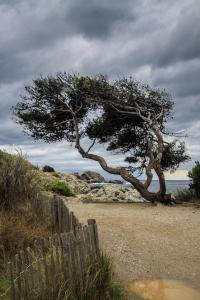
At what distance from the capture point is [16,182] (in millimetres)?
11547

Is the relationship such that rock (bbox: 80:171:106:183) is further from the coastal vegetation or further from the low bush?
the low bush

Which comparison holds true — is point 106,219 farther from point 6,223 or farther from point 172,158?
point 172,158

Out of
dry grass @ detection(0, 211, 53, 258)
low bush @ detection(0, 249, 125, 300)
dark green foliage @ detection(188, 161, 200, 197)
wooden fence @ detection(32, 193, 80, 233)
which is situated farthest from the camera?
dark green foliage @ detection(188, 161, 200, 197)

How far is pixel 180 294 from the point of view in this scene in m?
8.21

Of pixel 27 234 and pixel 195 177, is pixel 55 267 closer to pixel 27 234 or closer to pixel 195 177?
pixel 27 234

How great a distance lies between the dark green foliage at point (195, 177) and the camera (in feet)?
75.2

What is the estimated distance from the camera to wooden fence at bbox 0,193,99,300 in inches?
238

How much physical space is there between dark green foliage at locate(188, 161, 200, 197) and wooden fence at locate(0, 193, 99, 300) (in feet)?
51.5

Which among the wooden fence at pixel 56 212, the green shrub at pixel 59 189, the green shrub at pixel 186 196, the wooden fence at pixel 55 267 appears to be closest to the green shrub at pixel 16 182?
the wooden fence at pixel 56 212

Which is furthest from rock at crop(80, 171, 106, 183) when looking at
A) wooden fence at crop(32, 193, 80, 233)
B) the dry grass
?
the dry grass

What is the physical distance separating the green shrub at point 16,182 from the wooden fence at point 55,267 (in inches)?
152

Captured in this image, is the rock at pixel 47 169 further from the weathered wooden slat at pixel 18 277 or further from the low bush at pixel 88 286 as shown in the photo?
the weathered wooden slat at pixel 18 277

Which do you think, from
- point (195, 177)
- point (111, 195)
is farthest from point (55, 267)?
point (111, 195)

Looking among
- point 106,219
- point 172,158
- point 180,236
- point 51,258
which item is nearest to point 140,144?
point 172,158
